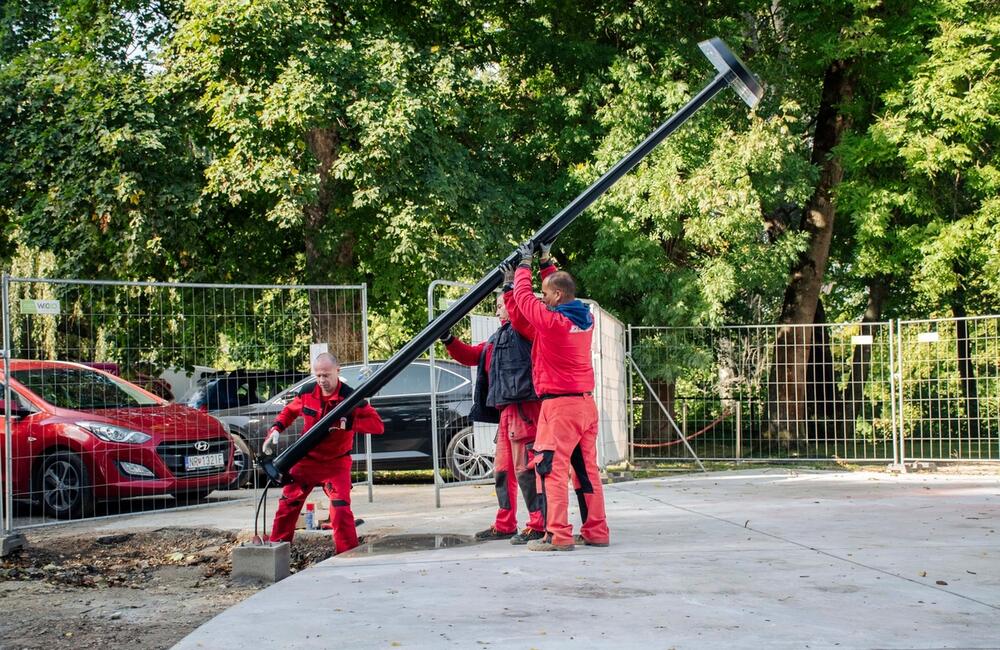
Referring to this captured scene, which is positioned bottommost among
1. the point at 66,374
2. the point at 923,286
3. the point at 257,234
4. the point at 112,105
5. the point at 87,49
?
the point at 66,374

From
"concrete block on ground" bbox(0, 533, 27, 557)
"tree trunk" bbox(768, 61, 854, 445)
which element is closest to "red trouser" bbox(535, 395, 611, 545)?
"concrete block on ground" bbox(0, 533, 27, 557)

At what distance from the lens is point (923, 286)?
19.2 metres

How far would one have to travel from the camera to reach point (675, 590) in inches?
228

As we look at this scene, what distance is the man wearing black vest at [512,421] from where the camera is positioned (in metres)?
7.75

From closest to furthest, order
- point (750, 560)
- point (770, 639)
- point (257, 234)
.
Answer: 1. point (770, 639)
2. point (750, 560)
3. point (257, 234)

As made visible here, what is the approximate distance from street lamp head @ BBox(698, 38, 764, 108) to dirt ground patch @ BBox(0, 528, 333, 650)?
4553 millimetres

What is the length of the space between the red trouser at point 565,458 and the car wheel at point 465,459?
17.5 ft

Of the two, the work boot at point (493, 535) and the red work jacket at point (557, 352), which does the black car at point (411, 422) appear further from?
the red work jacket at point (557, 352)

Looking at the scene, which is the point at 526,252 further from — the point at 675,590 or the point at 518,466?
the point at 675,590

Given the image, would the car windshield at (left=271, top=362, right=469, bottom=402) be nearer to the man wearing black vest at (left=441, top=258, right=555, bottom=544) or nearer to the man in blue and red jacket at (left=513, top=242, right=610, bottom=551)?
the man wearing black vest at (left=441, top=258, right=555, bottom=544)

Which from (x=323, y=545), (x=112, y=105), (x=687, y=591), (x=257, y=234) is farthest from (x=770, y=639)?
(x=257, y=234)

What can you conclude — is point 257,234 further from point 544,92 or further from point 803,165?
point 803,165

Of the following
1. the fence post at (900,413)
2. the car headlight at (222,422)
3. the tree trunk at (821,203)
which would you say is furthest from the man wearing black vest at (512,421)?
the tree trunk at (821,203)

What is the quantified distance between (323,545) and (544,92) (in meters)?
13.7
